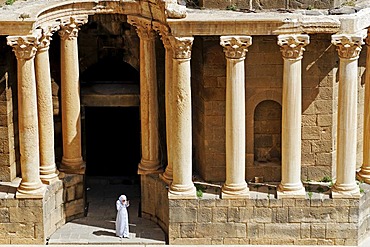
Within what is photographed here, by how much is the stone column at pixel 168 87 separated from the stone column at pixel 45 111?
3278mm

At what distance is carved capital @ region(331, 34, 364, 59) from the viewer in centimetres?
3453

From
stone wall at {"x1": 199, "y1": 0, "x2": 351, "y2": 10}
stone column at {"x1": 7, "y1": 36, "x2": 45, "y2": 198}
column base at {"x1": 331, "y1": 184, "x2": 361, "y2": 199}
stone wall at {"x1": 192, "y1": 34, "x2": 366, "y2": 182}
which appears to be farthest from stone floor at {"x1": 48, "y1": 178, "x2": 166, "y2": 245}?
stone wall at {"x1": 199, "y1": 0, "x2": 351, "y2": 10}

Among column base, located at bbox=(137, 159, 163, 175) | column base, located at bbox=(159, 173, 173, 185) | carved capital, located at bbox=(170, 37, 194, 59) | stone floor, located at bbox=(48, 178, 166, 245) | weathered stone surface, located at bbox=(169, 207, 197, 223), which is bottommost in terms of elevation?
stone floor, located at bbox=(48, 178, 166, 245)

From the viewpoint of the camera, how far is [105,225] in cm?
3712

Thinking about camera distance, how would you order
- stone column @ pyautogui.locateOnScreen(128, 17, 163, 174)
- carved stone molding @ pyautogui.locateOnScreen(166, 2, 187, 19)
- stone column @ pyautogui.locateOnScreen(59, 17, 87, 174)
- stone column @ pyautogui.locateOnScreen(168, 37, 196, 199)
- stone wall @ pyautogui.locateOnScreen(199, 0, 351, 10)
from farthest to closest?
stone column @ pyautogui.locateOnScreen(128, 17, 163, 174) < stone column @ pyautogui.locateOnScreen(59, 17, 87, 174) < stone wall @ pyautogui.locateOnScreen(199, 0, 351, 10) < stone column @ pyautogui.locateOnScreen(168, 37, 196, 199) < carved stone molding @ pyautogui.locateOnScreen(166, 2, 187, 19)

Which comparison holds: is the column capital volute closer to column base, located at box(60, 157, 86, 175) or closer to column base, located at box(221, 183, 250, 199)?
column base, located at box(60, 157, 86, 175)

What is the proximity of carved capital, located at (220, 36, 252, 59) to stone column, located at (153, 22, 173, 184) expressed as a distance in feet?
5.20

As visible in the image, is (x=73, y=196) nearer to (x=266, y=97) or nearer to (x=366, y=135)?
(x=266, y=97)

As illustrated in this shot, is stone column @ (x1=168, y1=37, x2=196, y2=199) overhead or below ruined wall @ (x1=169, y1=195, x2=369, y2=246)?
overhead

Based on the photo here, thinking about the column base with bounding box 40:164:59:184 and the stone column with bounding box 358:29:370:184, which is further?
the column base with bounding box 40:164:59:184

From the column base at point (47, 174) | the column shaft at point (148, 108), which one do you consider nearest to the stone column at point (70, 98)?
the column base at point (47, 174)

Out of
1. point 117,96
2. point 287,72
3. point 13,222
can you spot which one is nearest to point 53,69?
point 117,96

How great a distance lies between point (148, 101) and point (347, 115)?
613 centimetres

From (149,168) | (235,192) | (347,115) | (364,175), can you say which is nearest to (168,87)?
(149,168)
